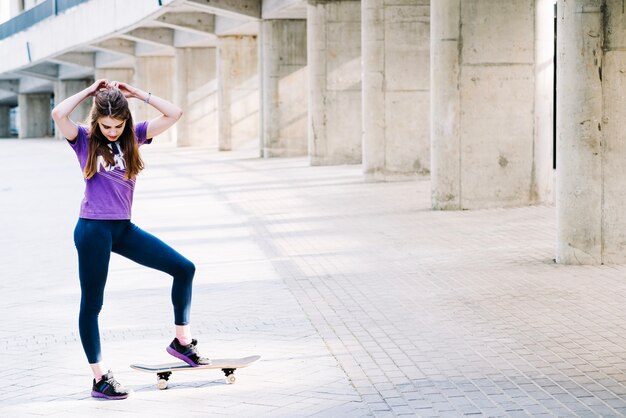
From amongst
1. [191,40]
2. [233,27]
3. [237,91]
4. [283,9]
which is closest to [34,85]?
[191,40]

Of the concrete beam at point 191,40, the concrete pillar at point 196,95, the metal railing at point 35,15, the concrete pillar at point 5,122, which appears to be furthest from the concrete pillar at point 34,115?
the concrete beam at point 191,40

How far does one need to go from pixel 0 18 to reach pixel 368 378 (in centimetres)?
7826

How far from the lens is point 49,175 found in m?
31.4

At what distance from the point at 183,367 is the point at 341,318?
2.46 metres

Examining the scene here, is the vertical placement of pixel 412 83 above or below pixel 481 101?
above

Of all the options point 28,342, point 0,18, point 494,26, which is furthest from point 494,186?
point 0,18

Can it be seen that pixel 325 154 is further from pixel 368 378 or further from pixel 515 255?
pixel 368 378

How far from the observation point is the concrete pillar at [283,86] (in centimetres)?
3784

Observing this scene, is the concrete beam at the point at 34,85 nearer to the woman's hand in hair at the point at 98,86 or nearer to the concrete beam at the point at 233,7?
the concrete beam at the point at 233,7

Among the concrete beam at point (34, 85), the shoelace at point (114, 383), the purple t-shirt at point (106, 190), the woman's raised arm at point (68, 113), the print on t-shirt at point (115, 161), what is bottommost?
the shoelace at point (114, 383)

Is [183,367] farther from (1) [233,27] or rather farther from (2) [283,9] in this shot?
(1) [233,27]

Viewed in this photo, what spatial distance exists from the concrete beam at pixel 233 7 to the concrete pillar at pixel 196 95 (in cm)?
1344

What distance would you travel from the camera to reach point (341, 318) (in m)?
9.37

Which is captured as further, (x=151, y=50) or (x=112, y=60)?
(x=112, y=60)
